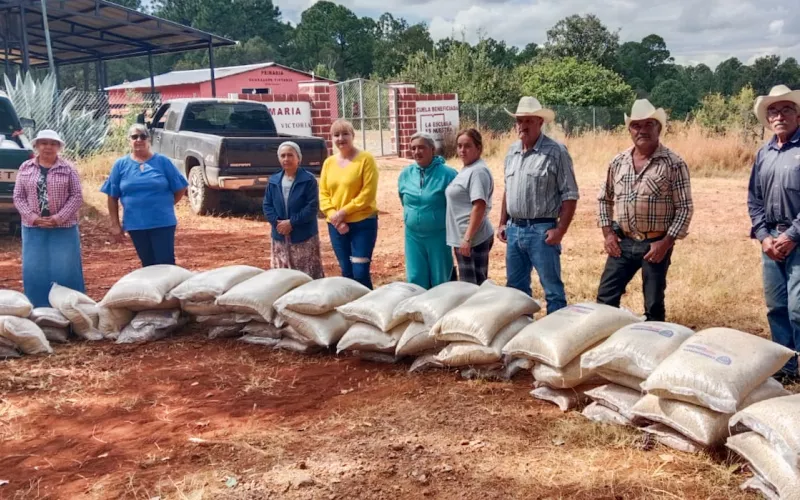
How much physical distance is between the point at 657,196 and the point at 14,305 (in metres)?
4.28

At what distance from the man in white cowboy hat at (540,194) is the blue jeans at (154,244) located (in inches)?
110

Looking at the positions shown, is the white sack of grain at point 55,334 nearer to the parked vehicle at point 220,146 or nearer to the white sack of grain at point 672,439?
the white sack of grain at point 672,439

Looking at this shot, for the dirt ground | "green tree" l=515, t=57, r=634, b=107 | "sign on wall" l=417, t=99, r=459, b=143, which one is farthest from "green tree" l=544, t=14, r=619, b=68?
the dirt ground

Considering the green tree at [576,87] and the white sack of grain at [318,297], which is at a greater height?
the green tree at [576,87]

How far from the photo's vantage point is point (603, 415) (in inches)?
145

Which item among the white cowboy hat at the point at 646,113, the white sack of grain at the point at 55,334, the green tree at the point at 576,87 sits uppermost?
the green tree at the point at 576,87

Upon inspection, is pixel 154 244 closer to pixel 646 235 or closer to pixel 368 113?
pixel 646 235

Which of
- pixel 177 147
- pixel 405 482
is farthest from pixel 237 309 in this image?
pixel 177 147

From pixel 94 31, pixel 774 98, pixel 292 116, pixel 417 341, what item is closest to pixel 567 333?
pixel 417 341

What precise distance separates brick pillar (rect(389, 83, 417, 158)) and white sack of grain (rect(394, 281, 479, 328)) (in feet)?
49.4

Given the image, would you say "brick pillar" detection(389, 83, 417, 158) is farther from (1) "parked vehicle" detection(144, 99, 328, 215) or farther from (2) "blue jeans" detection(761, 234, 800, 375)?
(2) "blue jeans" detection(761, 234, 800, 375)

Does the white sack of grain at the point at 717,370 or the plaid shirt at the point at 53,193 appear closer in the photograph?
the white sack of grain at the point at 717,370

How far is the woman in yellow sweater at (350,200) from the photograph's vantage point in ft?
17.6

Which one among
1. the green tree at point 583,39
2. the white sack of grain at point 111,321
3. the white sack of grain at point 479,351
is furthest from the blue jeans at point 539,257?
the green tree at point 583,39
